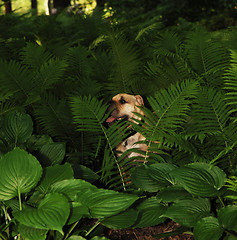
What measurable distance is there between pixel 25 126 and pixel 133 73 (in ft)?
3.29

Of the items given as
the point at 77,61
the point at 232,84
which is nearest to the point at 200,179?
the point at 232,84

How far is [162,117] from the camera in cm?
198

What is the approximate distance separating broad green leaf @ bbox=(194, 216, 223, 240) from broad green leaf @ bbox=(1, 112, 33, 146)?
3.75 feet

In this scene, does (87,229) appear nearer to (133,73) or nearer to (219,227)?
(219,227)

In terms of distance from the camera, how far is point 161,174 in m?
1.74

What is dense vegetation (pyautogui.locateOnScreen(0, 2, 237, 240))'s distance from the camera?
1514mm

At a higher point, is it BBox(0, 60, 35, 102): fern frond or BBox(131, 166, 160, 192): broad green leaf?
BBox(0, 60, 35, 102): fern frond

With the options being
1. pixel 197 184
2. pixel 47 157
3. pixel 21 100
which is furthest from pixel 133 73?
pixel 197 184

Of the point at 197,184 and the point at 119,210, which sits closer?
the point at 119,210

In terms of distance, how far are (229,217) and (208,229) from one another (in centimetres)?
11

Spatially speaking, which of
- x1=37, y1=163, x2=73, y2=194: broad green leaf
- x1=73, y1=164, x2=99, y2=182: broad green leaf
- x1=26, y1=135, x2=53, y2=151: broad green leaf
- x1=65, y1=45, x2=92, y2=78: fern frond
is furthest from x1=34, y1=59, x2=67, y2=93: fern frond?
x1=37, y1=163, x2=73, y2=194: broad green leaf

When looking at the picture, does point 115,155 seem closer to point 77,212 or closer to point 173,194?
point 173,194

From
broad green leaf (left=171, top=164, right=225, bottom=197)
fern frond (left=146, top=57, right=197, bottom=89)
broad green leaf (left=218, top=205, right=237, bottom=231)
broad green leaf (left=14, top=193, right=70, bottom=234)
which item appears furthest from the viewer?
fern frond (left=146, top=57, right=197, bottom=89)

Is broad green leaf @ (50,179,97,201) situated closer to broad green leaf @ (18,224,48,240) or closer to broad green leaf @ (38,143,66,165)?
broad green leaf @ (18,224,48,240)
